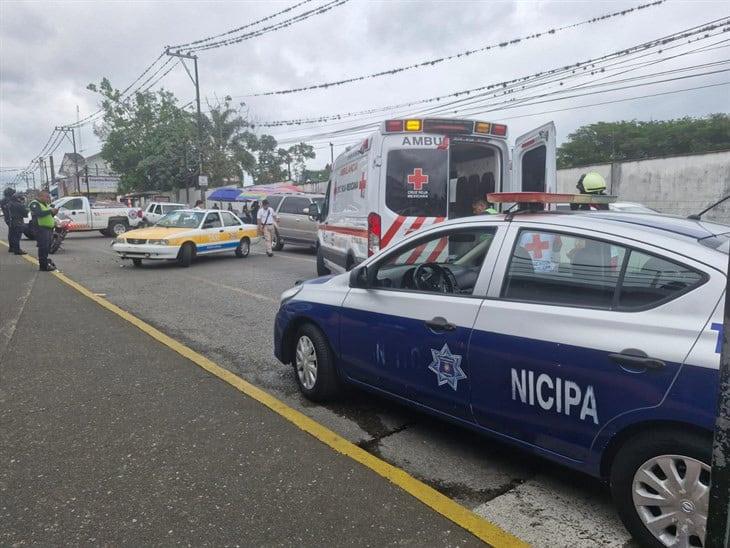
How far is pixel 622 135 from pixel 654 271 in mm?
41159

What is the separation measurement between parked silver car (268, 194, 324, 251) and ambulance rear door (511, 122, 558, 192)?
384 inches

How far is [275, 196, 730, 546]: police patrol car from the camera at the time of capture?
7.60 ft

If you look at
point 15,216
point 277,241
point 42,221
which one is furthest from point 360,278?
point 15,216

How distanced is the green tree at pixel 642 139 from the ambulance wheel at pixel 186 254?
23.1 meters

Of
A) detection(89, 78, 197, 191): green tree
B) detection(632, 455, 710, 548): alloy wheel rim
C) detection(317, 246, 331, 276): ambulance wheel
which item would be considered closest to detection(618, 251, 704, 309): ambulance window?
detection(632, 455, 710, 548): alloy wheel rim

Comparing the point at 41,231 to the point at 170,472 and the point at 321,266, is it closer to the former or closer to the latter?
the point at 321,266

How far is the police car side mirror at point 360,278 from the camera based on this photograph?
3.96 m

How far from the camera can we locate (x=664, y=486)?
2361mm

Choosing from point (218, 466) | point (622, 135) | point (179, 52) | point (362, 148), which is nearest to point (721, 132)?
point (622, 135)

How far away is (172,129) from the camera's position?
126ft

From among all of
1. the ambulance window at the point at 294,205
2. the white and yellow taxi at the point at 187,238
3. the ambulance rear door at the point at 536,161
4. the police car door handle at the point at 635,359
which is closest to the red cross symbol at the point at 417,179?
the ambulance rear door at the point at 536,161

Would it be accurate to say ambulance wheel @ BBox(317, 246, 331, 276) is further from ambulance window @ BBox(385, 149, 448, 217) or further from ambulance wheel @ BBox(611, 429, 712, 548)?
ambulance wheel @ BBox(611, 429, 712, 548)

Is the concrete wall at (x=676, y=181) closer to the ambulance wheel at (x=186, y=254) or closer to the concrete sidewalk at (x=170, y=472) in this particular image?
the ambulance wheel at (x=186, y=254)

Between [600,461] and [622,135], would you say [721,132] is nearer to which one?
[622,135]
